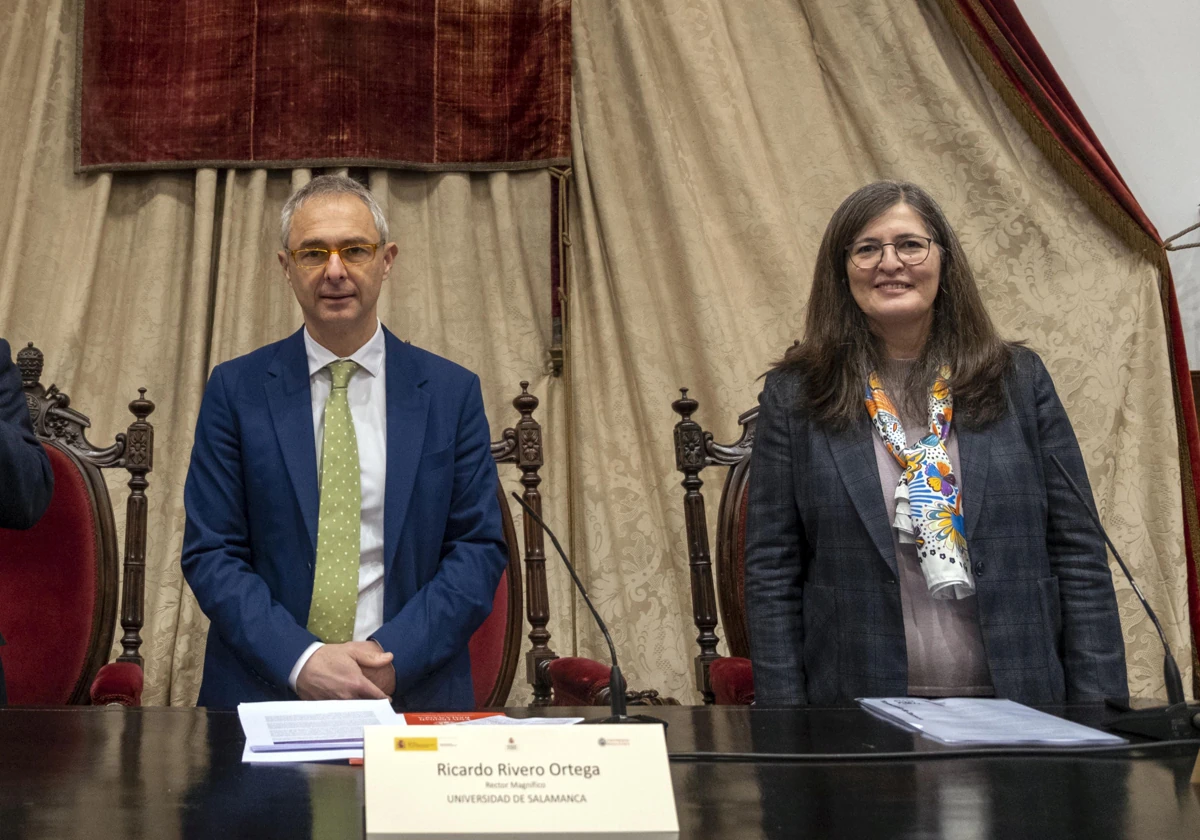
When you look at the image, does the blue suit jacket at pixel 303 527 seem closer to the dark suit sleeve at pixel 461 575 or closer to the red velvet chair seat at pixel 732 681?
the dark suit sleeve at pixel 461 575

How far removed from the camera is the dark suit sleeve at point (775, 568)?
1974 millimetres

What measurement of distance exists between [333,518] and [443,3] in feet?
7.07

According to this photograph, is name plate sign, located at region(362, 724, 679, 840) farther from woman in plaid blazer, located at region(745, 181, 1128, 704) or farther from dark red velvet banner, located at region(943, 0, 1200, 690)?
dark red velvet banner, located at region(943, 0, 1200, 690)

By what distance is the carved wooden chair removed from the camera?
231cm

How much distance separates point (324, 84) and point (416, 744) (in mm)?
3083

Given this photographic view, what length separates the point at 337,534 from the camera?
2.07 m

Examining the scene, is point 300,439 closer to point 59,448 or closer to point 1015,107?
point 59,448

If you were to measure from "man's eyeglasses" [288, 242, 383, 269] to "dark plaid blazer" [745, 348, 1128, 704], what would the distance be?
836 mm

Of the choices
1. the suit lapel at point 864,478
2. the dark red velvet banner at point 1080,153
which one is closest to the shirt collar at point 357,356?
the suit lapel at point 864,478

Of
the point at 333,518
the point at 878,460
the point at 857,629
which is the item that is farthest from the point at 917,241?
the point at 333,518

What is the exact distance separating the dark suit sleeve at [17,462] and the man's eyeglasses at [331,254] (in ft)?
1.89

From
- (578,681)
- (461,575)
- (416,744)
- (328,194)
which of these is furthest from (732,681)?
(416,744)

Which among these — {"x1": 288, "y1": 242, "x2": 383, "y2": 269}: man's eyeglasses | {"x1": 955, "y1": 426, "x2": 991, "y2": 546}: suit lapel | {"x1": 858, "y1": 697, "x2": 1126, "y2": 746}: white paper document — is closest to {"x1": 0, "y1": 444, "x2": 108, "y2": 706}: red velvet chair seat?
{"x1": 288, "y1": 242, "x2": 383, "y2": 269}: man's eyeglasses

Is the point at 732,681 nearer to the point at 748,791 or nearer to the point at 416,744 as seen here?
the point at 748,791
